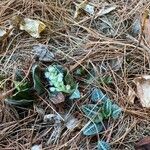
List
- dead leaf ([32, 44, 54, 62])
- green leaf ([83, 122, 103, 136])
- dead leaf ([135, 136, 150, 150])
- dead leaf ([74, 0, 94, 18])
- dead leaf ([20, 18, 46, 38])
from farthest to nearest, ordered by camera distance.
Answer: dead leaf ([74, 0, 94, 18]) < dead leaf ([20, 18, 46, 38]) < dead leaf ([32, 44, 54, 62]) < green leaf ([83, 122, 103, 136]) < dead leaf ([135, 136, 150, 150])

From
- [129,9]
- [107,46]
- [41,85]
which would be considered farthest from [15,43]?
[129,9]

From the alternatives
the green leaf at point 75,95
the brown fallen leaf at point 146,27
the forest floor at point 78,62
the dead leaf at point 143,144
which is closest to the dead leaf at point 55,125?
the forest floor at point 78,62

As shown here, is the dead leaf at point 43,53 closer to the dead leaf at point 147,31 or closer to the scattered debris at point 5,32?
the scattered debris at point 5,32

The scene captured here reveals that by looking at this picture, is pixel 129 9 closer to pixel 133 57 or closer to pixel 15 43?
pixel 133 57

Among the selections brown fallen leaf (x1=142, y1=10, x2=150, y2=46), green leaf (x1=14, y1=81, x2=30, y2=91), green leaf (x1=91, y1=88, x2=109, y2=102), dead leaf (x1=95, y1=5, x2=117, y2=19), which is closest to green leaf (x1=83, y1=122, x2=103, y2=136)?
green leaf (x1=91, y1=88, x2=109, y2=102)

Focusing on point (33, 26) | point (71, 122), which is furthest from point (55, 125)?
point (33, 26)

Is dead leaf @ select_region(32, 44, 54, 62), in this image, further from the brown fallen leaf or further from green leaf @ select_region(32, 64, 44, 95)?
the brown fallen leaf
